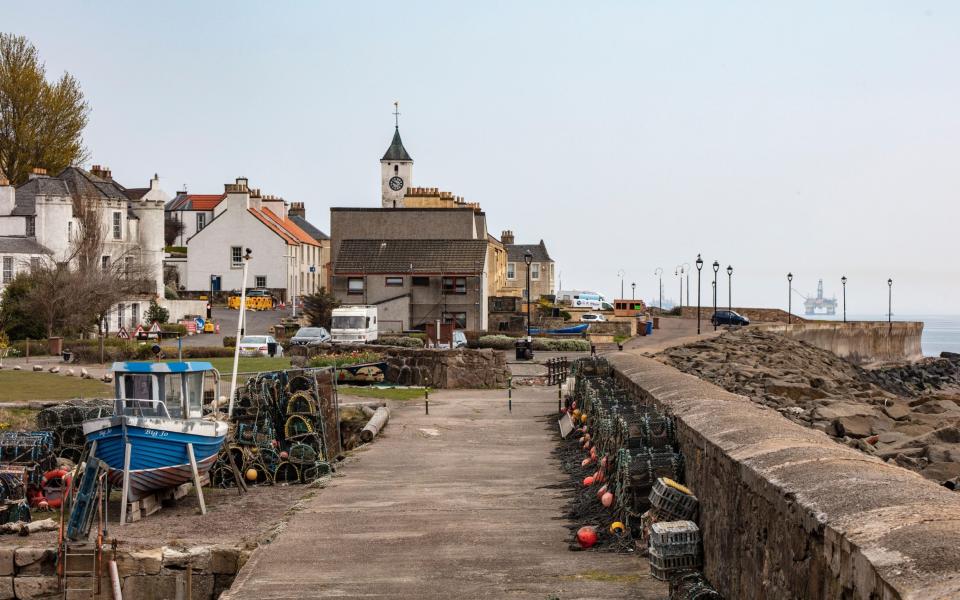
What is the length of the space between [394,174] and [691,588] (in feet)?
296

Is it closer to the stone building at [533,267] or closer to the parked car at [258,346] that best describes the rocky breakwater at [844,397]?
the parked car at [258,346]

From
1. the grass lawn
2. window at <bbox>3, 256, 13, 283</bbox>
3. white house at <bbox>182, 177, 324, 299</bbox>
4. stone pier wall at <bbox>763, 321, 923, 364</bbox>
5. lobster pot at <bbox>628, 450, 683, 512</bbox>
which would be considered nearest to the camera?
lobster pot at <bbox>628, 450, 683, 512</bbox>

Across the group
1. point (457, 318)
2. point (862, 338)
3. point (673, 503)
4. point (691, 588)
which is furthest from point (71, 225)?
point (691, 588)

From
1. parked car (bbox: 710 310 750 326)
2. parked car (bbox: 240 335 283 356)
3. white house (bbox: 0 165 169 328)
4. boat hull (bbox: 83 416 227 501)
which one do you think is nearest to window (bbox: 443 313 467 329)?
white house (bbox: 0 165 169 328)

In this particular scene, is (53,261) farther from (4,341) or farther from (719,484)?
(719,484)

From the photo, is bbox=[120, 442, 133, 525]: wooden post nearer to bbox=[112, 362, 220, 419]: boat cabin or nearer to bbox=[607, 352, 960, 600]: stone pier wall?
bbox=[112, 362, 220, 419]: boat cabin

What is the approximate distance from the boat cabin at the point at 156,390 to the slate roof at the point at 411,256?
45518mm

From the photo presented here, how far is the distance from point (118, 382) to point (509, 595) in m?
12.1

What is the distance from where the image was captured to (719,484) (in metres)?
9.81

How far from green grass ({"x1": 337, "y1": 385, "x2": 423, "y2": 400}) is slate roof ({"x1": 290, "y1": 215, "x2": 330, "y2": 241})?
237 feet

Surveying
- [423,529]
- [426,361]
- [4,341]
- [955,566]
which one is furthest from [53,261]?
[955,566]

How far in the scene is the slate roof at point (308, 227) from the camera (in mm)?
108500

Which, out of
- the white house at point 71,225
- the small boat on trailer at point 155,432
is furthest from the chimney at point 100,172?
the small boat on trailer at point 155,432

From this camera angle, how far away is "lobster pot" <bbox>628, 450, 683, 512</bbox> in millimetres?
11969
